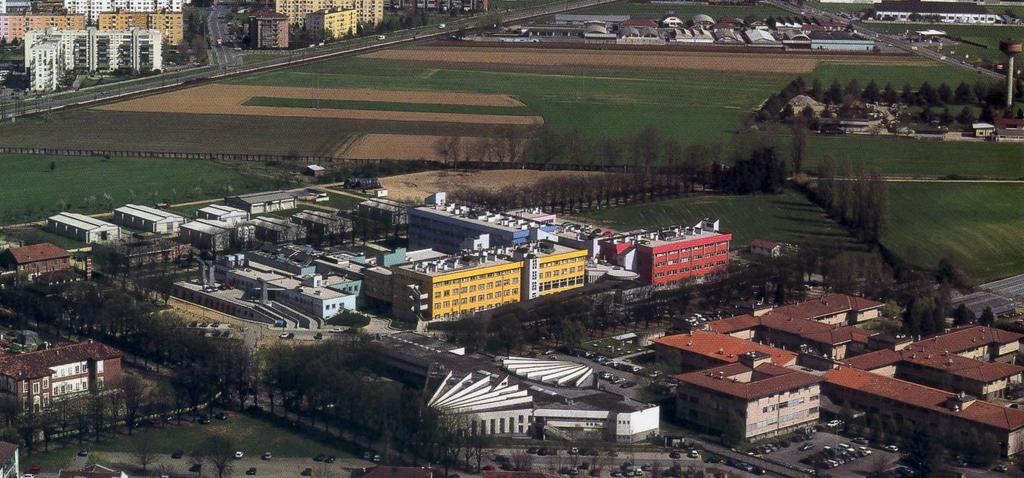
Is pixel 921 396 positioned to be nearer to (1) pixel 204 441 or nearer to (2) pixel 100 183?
(1) pixel 204 441

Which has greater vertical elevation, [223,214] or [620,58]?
[620,58]

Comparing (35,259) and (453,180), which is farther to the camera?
(453,180)

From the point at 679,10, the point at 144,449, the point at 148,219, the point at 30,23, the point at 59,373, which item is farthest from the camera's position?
the point at 679,10

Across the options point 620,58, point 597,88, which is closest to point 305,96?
point 597,88

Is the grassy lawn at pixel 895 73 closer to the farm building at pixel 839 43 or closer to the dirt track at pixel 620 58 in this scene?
the dirt track at pixel 620 58

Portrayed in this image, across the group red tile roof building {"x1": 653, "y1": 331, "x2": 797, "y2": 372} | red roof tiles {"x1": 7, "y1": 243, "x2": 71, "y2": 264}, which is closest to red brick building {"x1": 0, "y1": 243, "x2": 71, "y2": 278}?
red roof tiles {"x1": 7, "y1": 243, "x2": 71, "y2": 264}

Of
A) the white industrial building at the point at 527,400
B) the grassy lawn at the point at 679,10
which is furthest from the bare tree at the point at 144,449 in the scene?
the grassy lawn at the point at 679,10

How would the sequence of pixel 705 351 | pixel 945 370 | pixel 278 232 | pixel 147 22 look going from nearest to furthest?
pixel 945 370
pixel 705 351
pixel 278 232
pixel 147 22
